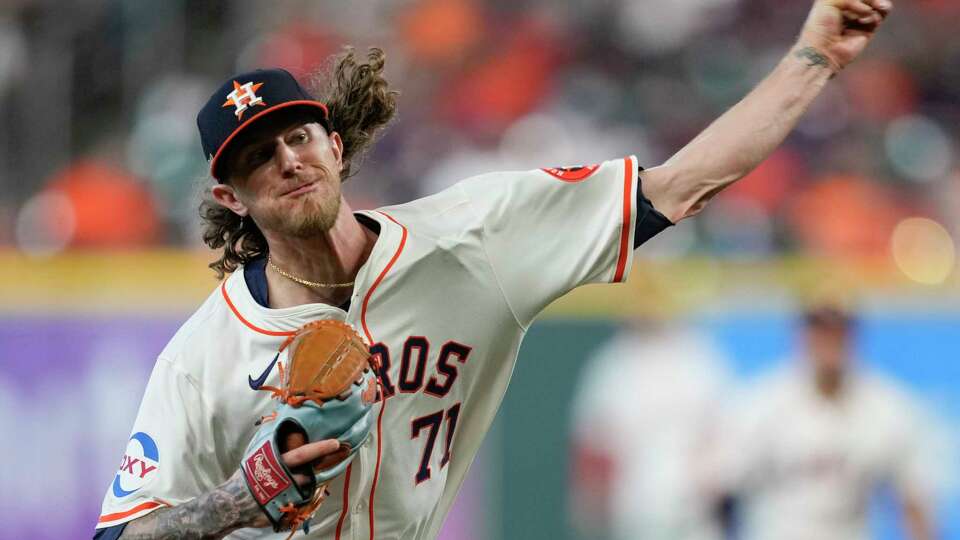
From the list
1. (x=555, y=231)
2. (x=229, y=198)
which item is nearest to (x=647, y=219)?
(x=555, y=231)

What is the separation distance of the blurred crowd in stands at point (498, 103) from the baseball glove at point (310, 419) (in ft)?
15.7

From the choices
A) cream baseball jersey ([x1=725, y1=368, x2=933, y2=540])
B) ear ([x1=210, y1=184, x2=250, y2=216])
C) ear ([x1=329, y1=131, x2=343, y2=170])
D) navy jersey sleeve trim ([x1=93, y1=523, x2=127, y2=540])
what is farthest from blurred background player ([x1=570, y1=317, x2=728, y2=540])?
navy jersey sleeve trim ([x1=93, y1=523, x2=127, y2=540])

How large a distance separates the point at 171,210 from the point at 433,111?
69.1 inches

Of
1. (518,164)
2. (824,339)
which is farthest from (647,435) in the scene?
(518,164)

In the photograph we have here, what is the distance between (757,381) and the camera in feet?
26.0

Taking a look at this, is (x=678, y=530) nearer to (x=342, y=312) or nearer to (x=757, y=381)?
(x=757, y=381)

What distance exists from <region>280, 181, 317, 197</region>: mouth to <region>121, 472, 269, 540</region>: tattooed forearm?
27.5 inches

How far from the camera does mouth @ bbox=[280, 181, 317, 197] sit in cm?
354

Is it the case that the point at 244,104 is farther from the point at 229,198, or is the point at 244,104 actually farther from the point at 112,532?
the point at 112,532

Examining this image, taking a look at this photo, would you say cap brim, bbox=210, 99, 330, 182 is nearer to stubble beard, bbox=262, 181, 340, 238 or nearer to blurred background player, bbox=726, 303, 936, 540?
stubble beard, bbox=262, 181, 340, 238

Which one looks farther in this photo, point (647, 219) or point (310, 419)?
point (647, 219)

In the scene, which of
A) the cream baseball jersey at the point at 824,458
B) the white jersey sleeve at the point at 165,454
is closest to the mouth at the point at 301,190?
the white jersey sleeve at the point at 165,454

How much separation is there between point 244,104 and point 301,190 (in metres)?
0.25

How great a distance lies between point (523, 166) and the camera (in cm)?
863
